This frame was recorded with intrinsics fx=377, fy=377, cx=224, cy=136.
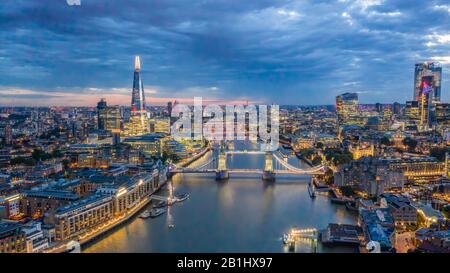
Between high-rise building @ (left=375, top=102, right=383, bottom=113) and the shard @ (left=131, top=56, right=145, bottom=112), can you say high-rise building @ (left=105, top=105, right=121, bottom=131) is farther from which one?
high-rise building @ (left=375, top=102, right=383, bottom=113)

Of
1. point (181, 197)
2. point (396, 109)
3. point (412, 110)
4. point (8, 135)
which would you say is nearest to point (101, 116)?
point (8, 135)

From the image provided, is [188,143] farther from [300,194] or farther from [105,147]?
[300,194]

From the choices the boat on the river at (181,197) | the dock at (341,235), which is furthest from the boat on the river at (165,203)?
the dock at (341,235)

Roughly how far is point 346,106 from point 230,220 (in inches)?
537

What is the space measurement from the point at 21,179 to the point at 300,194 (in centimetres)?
455

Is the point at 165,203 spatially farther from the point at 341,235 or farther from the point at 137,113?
the point at 137,113

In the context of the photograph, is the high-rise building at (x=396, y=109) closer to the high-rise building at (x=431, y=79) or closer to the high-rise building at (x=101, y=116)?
the high-rise building at (x=431, y=79)

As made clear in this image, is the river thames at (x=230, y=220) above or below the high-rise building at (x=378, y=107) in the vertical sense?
below

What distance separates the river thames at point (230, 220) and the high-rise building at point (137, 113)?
7419mm

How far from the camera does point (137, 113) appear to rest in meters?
14.3

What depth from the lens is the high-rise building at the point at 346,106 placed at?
651 inches

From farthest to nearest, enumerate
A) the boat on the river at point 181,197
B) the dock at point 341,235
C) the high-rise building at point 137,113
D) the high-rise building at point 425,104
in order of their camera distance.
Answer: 1. the high-rise building at point 137,113
2. the high-rise building at point 425,104
3. the boat on the river at point 181,197
4. the dock at point 341,235

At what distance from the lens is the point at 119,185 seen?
5.14 metres
